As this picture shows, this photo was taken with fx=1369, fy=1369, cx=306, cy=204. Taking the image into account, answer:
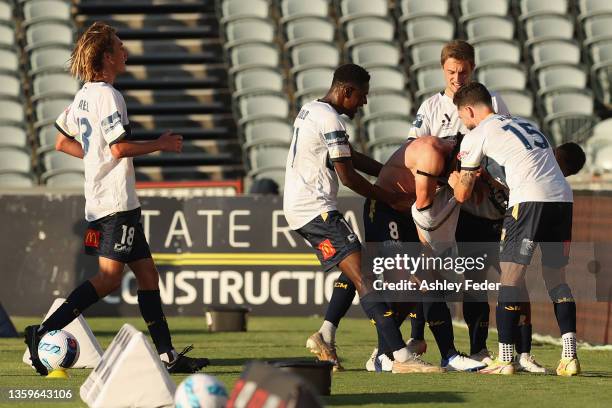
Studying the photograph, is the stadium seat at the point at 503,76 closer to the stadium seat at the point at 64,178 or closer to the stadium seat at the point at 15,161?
the stadium seat at the point at 64,178

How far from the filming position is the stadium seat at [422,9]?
20.2 meters

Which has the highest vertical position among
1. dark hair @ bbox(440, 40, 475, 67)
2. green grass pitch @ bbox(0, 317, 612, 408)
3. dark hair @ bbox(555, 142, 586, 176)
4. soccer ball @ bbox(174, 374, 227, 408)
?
dark hair @ bbox(440, 40, 475, 67)

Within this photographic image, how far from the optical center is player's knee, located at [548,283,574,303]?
8133 millimetres

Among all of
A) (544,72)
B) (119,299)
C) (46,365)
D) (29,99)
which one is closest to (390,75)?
(544,72)

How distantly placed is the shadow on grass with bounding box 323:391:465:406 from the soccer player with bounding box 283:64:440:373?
1077 mm

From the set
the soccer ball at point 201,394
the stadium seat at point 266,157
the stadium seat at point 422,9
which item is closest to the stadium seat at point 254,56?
the stadium seat at point 266,157

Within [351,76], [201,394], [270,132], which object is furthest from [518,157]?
[270,132]

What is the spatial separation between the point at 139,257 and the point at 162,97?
458 inches

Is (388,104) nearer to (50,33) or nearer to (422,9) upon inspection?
(422,9)

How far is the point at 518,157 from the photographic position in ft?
26.2

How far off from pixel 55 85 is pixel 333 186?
1149 cm

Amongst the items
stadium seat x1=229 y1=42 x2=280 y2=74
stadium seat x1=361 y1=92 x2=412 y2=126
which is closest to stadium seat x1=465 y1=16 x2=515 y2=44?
stadium seat x1=361 y1=92 x2=412 y2=126

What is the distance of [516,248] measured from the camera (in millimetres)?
8047

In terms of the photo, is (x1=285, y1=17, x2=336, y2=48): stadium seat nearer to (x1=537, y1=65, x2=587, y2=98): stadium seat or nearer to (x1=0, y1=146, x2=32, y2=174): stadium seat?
(x1=537, y1=65, x2=587, y2=98): stadium seat
